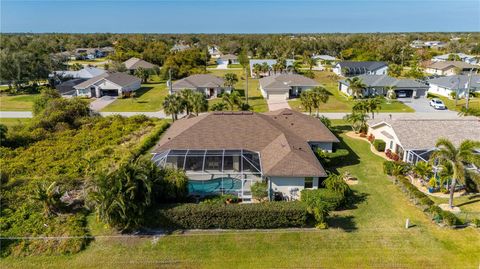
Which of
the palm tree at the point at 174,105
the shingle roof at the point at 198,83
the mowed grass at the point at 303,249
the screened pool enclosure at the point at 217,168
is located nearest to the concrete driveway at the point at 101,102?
the shingle roof at the point at 198,83

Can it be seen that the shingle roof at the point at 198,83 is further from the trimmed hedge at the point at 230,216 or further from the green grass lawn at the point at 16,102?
the trimmed hedge at the point at 230,216

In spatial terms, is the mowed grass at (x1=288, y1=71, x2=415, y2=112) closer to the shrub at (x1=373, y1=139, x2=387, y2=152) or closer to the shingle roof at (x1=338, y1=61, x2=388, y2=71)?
the shingle roof at (x1=338, y1=61, x2=388, y2=71)

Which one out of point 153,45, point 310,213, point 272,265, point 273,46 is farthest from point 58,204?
point 273,46

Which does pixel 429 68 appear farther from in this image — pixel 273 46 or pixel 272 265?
pixel 272 265

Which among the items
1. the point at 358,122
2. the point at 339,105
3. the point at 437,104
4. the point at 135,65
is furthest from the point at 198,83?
the point at 437,104

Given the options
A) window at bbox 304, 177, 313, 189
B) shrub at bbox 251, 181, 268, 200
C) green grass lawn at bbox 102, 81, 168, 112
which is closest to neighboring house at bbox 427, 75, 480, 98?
window at bbox 304, 177, 313, 189
